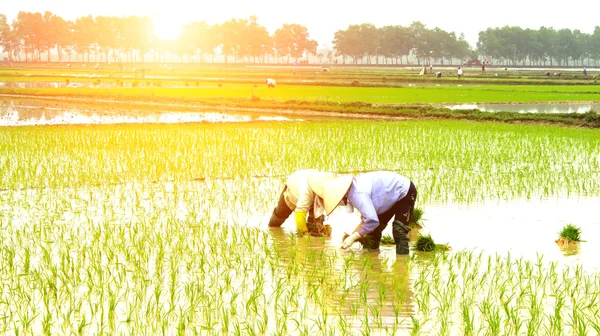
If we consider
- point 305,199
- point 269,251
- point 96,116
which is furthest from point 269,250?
point 96,116

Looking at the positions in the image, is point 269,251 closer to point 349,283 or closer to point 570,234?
point 349,283

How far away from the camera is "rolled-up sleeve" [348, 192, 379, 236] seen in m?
5.64

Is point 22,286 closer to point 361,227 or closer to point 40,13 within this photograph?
point 361,227

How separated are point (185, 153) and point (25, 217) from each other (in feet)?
16.8

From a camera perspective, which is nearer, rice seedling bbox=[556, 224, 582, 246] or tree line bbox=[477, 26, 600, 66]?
rice seedling bbox=[556, 224, 582, 246]

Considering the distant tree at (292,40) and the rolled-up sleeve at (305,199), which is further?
the distant tree at (292,40)

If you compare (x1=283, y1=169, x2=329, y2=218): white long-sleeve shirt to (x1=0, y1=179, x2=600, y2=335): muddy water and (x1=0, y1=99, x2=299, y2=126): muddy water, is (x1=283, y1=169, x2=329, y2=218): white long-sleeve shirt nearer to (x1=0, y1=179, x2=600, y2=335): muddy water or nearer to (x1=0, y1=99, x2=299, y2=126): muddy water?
(x1=0, y1=179, x2=600, y2=335): muddy water

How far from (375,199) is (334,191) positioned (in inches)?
13.2

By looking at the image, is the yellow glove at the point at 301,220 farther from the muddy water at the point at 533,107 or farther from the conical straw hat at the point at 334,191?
the muddy water at the point at 533,107

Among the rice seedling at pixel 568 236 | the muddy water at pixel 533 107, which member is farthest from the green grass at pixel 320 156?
the muddy water at pixel 533 107

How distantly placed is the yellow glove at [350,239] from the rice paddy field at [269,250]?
0.41 ft

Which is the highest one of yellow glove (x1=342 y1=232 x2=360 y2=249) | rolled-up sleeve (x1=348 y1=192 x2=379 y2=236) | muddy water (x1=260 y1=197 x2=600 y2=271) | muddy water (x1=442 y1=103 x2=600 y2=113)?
rolled-up sleeve (x1=348 y1=192 x2=379 y2=236)

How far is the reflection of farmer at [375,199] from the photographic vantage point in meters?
5.66

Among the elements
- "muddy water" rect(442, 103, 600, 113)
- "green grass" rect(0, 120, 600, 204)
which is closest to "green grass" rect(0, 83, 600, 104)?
"muddy water" rect(442, 103, 600, 113)
